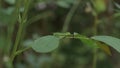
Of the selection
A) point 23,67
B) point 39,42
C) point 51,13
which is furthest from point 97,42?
point 51,13

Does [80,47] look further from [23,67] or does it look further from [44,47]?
[44,47]

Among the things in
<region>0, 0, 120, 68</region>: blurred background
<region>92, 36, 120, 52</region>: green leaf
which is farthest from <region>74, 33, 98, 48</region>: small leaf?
<region>0, 0, 120, 68</region>: blurred background

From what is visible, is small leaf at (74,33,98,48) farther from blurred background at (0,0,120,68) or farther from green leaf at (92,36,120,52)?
blurred background at (0,0,120,68)

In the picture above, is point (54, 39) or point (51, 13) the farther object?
point (51, 13)

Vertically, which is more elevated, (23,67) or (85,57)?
(23,67)

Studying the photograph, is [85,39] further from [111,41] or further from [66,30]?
[66,30]

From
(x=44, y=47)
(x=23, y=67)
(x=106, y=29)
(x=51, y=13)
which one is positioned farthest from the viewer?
(x=51, y=13)

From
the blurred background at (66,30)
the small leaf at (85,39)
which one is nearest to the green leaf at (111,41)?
the small leaf at (85,39)

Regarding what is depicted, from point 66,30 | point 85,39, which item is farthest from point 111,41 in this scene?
point 66,30
